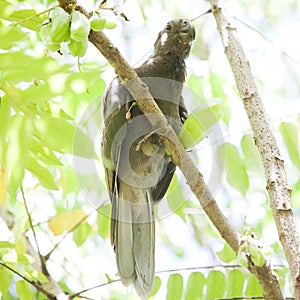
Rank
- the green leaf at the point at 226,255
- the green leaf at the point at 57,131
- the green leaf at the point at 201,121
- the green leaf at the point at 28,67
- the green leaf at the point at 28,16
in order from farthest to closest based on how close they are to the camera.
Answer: the green leaf at the point at 226,255 < the green leaf at the point at 201,121 < the green leaf at the point at 28,16 < the green leaf at the point at 57,131 < the green leaf at the point at 28,67

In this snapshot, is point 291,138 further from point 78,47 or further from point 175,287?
point 78,47

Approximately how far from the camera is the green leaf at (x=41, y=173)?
83.8 inches

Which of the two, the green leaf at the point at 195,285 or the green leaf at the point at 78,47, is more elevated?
the green leaf at the point at 78,47

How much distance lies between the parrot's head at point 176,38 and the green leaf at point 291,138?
88 centimetres

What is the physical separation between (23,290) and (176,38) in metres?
1.56

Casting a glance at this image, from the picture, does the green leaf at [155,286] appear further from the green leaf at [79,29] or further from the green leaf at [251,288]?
the green leaf at [79,29]

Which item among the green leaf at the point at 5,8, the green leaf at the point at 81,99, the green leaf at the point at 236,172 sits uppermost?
the green leaf at the point at 81,99

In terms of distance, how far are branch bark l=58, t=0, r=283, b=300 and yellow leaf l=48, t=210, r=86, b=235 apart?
0.80 meters

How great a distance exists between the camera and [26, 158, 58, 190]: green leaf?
2.13 m

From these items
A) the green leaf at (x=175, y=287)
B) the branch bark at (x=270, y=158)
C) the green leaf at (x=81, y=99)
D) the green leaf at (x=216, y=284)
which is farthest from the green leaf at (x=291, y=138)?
the green leaf at (x=81, y=99)

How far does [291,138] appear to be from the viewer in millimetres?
2297

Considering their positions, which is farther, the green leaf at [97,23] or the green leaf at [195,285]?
the green leaf at [195,285]

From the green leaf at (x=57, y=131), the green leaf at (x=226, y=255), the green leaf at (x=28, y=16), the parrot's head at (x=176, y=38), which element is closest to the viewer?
the green leaf at (x=57, y=131)

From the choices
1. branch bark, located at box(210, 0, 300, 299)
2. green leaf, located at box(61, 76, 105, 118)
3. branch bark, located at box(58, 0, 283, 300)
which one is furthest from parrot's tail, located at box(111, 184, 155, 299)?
branch bark, located at box(210, 0, 300, 299)
